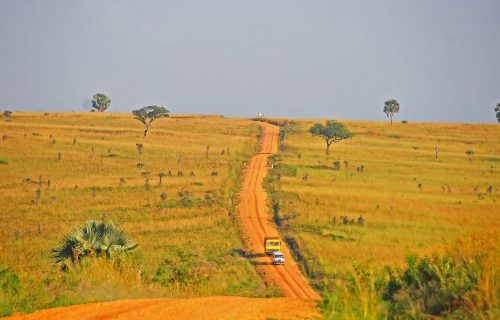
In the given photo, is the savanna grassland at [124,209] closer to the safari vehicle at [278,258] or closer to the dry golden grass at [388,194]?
the safari vehicle at [278,258]

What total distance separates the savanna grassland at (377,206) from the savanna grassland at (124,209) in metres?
4.40

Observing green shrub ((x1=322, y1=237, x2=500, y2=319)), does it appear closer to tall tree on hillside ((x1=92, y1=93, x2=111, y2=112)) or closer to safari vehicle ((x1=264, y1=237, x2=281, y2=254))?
safari vehicle ((x1=264, y1=237, x2=281, y2=254))

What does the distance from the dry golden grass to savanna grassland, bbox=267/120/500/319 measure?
0.07 m

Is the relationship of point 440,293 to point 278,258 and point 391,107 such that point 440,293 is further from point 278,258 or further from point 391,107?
point 391,107

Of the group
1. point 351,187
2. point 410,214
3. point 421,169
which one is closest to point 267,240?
point 410,214

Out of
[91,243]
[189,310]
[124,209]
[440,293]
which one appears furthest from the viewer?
[124,209]

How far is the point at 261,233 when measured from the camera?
3666 centimetres

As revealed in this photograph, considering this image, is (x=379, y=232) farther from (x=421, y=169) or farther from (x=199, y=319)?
(x=421, y=169)

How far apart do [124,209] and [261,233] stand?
33.9ft

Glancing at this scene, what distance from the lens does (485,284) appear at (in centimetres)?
696

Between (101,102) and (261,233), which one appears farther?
(101,102)

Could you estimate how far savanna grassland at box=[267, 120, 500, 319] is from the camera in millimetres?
8430

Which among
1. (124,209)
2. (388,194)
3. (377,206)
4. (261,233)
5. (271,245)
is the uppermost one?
(388,194)

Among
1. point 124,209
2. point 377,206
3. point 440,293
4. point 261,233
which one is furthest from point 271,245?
point 440,293
